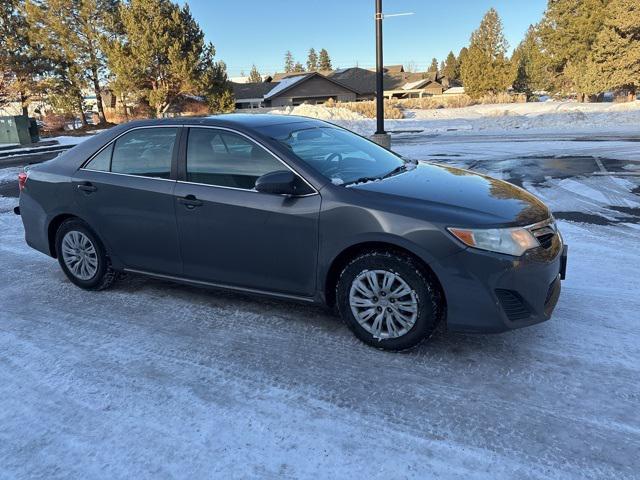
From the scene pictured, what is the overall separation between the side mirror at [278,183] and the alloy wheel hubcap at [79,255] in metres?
1.99

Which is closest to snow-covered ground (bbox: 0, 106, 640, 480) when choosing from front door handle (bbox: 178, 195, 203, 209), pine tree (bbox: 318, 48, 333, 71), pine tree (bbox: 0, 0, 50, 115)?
front door handle (bbox: 178, 195, 203, 209)

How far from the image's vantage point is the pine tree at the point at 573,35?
42.0 metres

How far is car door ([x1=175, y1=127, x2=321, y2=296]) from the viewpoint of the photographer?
3.70 metres

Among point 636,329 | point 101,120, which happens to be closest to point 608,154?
point 636,329

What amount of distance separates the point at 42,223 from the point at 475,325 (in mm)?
4032

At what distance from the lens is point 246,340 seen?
3.79 m

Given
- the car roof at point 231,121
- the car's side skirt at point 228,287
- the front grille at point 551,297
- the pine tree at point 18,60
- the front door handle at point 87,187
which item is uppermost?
the pine tree at point 18,60

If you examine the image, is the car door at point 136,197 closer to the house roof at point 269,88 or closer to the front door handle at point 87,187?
the front door handle at point 87,187

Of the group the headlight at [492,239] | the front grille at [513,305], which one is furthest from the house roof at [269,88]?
the front grille at [513,305]

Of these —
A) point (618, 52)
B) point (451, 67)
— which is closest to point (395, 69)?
point (451, 67)

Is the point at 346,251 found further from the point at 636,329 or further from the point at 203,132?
the point at 636,329

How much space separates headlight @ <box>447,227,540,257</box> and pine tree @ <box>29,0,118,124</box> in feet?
117

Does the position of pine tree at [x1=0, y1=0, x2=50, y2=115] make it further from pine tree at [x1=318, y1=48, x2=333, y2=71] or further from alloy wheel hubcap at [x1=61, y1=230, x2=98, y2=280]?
pine tree at [x1=318, y1=48, x2=333, y2=71]

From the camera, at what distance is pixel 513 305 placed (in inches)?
127
